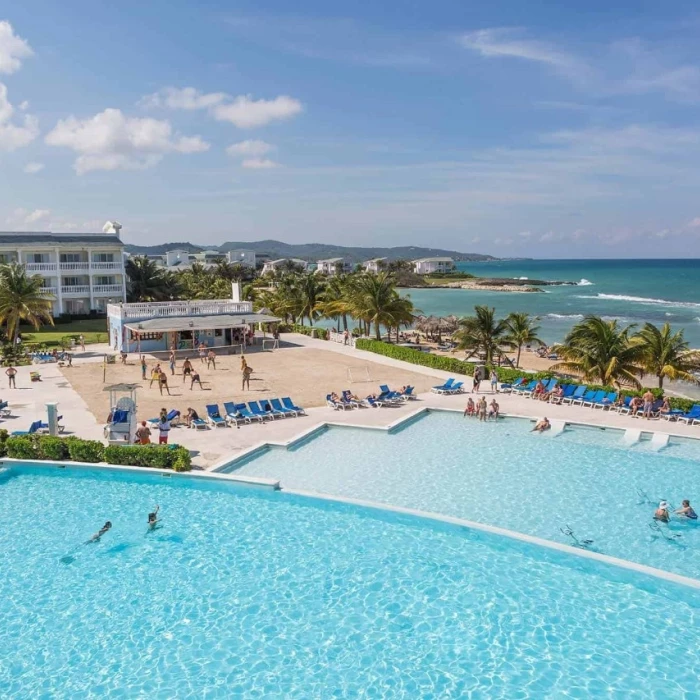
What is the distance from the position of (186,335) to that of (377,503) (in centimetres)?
2812

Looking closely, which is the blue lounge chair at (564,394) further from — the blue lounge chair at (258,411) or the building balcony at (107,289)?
the building balcony at (107,289)

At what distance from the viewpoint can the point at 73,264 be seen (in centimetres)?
5441

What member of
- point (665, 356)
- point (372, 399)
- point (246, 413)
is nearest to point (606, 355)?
point (665, 356)

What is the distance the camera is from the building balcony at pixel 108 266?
5538cm

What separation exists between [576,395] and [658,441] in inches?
193

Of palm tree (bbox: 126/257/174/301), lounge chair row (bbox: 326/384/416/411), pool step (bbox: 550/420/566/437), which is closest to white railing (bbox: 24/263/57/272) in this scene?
palm tree (bbox: 126/257/174/301)

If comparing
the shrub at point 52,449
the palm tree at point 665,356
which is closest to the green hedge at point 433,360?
the palm tree at point 665,356

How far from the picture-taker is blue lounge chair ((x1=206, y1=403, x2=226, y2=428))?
22.4 meters

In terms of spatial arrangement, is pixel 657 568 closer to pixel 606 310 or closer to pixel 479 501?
pixel 479 501

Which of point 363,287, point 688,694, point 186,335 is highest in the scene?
point 363,287

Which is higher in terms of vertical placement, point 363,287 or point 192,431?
point 363,287

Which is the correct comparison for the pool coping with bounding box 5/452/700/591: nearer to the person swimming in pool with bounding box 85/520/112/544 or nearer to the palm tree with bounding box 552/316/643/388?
the person swimming in pool with bounding box 85/520/112/544

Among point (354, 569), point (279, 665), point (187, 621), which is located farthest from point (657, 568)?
point (187, 621)

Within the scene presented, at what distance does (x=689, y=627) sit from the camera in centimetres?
1110
